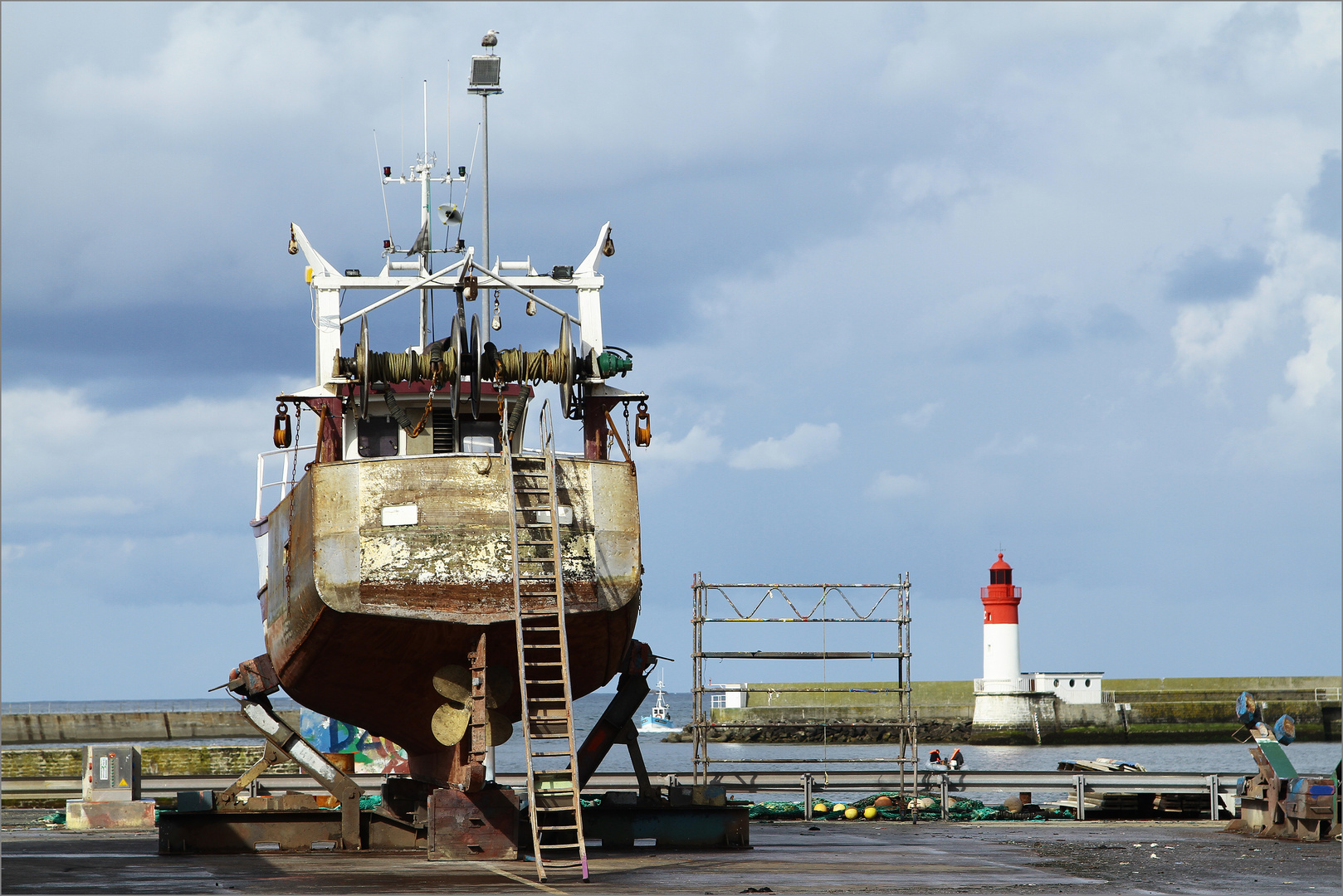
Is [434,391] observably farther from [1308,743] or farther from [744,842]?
[1308,743]

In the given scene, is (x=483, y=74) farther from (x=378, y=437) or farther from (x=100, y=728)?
(x=100, y=728)

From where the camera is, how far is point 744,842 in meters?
19.4

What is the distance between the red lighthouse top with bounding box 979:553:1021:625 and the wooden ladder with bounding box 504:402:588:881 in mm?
52964

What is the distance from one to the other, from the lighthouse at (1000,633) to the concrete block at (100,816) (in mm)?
46703

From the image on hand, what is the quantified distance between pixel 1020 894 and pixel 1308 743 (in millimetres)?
90387

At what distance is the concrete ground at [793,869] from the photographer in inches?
555

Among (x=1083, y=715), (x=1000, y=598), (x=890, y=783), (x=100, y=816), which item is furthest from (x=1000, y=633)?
(x=100, y=816)

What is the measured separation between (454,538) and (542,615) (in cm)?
121

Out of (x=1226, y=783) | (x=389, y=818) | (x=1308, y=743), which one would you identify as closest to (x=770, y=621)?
(x=1226, y=783)

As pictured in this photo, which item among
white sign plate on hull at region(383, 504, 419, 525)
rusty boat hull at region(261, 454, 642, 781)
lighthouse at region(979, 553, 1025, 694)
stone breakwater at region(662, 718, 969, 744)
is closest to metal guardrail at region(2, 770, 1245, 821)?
rusty boat hull at region(261, 454, 642, 781)

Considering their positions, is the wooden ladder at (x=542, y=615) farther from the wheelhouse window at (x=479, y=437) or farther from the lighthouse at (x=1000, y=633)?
the lighthouse at (x=1000, y=633)

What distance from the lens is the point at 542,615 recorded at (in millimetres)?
15938

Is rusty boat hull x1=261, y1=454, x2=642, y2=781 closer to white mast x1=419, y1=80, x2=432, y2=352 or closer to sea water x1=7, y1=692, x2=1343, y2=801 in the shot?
white mast x1=419, y1=80, x2=432, y2=352

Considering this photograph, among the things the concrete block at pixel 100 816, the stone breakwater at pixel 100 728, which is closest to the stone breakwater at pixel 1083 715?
the stone breakwater at pixel 100 728
